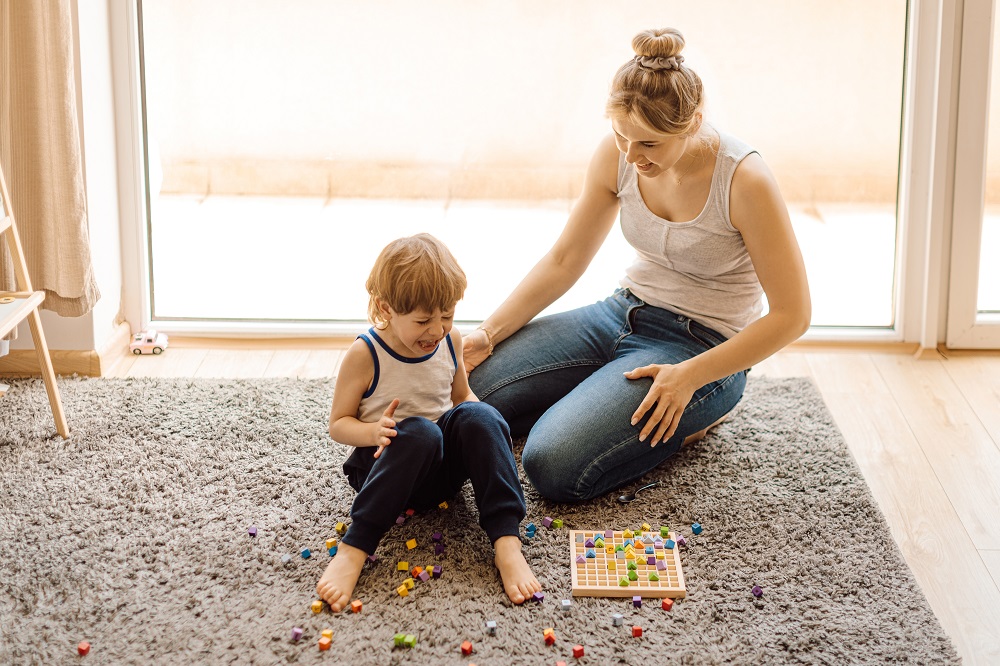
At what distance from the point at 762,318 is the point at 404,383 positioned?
684 millimetres

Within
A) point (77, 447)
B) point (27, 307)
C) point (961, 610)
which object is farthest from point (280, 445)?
point (961, 610)

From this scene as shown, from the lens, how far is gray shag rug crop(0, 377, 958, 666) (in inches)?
64.1

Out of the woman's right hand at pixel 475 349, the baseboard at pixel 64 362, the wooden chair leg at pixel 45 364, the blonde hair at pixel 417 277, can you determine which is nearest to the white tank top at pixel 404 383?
the blonde hair at pixel 417 277

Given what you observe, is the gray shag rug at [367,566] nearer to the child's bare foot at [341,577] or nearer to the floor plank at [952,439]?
the child's bare foot at [341,577]

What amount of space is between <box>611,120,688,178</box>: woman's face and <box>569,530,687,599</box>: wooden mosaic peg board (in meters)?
0.66

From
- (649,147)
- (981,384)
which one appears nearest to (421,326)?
(649,147)

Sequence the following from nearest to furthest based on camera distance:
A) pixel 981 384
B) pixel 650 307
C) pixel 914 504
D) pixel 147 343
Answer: pixel 914 504, pixel 650 307, pixel 981 384, pixel 147 343

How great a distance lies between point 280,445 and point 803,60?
160cm

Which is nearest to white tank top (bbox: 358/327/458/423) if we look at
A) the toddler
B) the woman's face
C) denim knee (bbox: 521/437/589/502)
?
the toddler

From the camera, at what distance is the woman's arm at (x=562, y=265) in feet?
7.36

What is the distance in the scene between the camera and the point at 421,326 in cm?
178

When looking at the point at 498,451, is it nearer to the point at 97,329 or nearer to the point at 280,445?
the point at 280,445

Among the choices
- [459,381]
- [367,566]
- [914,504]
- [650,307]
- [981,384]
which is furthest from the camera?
[981,384]

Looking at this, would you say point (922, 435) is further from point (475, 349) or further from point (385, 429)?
point (385, 429)
